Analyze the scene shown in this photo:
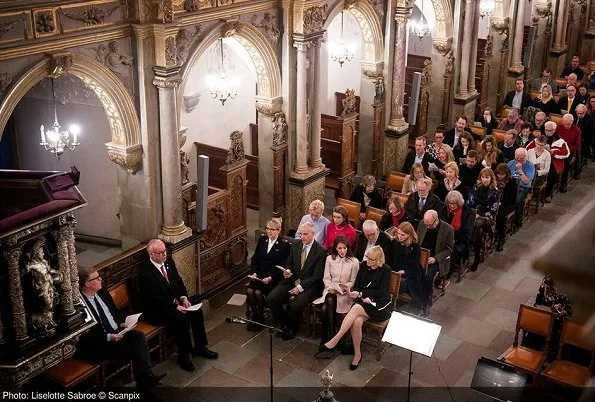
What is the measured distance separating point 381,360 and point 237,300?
210cm

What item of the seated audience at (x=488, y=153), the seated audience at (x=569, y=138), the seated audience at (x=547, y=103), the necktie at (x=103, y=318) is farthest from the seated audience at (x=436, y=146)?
the necktie at (x=103, y=318)

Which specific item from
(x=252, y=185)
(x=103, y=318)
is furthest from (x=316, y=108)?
(x=103, y=318)

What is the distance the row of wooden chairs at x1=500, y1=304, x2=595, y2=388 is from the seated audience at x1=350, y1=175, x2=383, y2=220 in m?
3.84

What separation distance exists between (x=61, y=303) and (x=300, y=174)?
6133mm

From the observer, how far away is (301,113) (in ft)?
40.5

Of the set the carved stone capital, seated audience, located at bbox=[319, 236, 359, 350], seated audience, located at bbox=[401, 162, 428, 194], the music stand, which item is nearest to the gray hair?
seated audience, located at bbox=[401, 162, 428, 194]

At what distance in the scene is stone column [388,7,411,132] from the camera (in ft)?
47.3

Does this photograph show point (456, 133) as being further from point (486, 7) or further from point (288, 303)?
point (288, 303)

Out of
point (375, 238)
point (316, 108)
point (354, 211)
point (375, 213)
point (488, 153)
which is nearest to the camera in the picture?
point (375, 238)

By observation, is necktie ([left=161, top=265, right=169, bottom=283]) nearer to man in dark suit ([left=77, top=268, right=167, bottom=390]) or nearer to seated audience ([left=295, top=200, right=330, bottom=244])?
man in dark suit ([left=77, top=268, right=167, bottom=390])

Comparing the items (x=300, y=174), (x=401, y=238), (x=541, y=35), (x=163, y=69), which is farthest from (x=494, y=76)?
(x=163, y=69)

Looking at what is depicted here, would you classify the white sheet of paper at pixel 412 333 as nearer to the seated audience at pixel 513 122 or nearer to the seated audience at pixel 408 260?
the seated audience at pixel 408 260

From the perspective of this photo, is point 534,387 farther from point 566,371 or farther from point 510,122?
point 510,122

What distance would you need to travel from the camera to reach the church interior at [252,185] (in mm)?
7969
